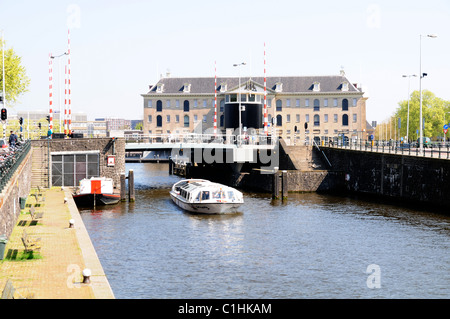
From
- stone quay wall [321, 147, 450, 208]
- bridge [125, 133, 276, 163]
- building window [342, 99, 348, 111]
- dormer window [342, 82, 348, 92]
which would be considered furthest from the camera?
building window [342, 99, 348, 111]

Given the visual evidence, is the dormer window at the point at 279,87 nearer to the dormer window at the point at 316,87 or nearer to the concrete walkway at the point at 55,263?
the dormer window at the point at 316,87

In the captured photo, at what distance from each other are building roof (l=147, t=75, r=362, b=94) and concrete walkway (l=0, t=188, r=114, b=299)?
345 ft

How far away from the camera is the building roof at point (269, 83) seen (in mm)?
139375

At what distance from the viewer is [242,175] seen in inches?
2948

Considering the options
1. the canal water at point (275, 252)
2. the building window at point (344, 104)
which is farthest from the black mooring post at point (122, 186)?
the building window at point (344, 104)

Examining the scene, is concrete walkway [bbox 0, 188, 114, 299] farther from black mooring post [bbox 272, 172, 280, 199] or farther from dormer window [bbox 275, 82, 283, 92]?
dormer window [bbox 275, 82, 283, 92]

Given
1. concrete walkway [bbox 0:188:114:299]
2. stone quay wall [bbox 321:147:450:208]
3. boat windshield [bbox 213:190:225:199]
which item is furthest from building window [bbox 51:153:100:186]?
stone quay wall [bbox 321:147:450:208]

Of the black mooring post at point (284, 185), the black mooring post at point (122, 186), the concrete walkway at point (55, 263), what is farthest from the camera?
the black mooring post at point (284, 185)

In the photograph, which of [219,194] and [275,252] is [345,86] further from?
[275,252]

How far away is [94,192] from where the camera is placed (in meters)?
53.4

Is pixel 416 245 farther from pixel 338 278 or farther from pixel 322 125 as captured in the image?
pixel 322 125

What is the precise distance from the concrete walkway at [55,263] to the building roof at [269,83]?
10517 centimetres

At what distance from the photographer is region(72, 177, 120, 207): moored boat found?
5334cm

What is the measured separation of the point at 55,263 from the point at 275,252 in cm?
1368
